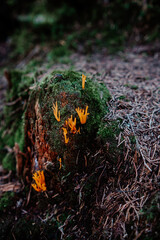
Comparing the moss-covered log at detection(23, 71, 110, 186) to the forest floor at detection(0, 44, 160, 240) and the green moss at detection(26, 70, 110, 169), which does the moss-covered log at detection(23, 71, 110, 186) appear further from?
the forest floor at detection(0, 44, 160, 240)

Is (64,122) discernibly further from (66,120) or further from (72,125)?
(72,125)

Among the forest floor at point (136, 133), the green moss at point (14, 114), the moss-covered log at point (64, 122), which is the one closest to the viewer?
the forest floor at point (136, 133)

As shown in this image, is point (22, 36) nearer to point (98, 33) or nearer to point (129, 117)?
point (98, 33)

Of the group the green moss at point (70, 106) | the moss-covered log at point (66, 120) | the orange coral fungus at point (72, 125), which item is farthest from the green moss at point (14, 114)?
the orange coral fungus at point (72, 125)

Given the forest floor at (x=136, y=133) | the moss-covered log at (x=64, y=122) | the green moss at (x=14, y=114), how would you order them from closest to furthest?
1. the forest floor at (x=136, y=133)
2. the moss-covered log at (x=64, y=122)
3. the green moss at (x=14, y=114)

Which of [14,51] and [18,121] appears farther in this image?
A: [14,51]

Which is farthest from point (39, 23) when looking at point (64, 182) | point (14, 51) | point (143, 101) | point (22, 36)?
point (64, 182)

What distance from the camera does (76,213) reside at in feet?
7.09

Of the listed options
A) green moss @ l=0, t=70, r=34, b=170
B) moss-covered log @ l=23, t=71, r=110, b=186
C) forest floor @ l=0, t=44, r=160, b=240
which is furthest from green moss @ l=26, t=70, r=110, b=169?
green moss @ l=0, t=70, r=34, b=170

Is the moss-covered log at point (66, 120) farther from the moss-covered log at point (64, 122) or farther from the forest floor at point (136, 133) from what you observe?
the forest floor at point (136, 133)

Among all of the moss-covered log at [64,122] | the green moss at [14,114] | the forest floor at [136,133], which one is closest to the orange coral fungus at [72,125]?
the moss-covered log at [64,122]

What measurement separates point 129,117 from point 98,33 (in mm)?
3865

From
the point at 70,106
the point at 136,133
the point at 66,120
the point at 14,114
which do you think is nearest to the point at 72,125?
the point at 66,120

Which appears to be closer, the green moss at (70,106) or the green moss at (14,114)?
the green moss at (70,106)
